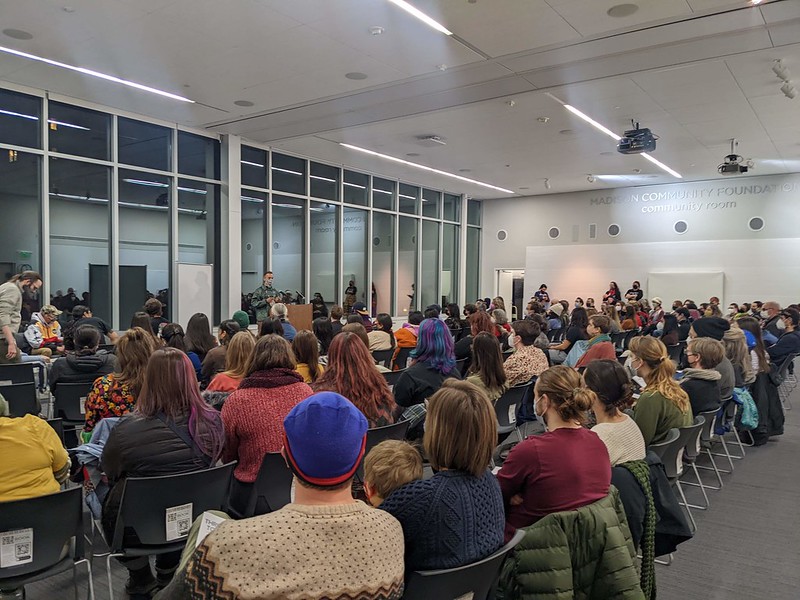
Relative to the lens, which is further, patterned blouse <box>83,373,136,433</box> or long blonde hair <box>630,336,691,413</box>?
long blonde hair <box>630,336,691,413</box>

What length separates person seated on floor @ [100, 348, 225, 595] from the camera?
236cm

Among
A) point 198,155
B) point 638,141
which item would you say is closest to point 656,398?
point 638,141

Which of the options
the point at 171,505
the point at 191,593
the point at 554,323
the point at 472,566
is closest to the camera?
the point at 191,593

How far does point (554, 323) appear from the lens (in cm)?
934

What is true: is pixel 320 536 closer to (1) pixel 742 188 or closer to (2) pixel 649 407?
(2) pixel 649 407

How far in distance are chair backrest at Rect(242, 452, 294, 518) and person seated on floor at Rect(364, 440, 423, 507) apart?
37.0 inches

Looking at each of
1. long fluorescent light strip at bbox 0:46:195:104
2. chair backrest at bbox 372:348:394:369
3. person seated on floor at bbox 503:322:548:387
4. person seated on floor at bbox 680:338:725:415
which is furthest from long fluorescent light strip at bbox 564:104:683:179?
long fluorescent light strip at bbox 0:46:195:104

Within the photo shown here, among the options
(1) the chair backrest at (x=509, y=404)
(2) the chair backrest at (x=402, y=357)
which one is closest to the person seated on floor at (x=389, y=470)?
(1) the chair backrest at (x=509, y=404)

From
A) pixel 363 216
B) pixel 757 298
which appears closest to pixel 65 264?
pixel 363 216

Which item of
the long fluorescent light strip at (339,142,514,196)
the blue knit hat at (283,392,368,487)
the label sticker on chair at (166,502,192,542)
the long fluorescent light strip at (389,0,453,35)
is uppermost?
the long fluorescent light strip at (339,142,514,196)

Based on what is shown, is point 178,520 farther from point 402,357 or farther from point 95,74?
point 95,74

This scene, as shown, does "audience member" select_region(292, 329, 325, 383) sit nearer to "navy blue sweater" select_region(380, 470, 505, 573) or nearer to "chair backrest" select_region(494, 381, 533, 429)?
"chair backrest" select_region(494, 381, 533, 429)

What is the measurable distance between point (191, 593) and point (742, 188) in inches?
648

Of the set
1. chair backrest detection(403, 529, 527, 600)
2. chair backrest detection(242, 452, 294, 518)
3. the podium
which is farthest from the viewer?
the podium
